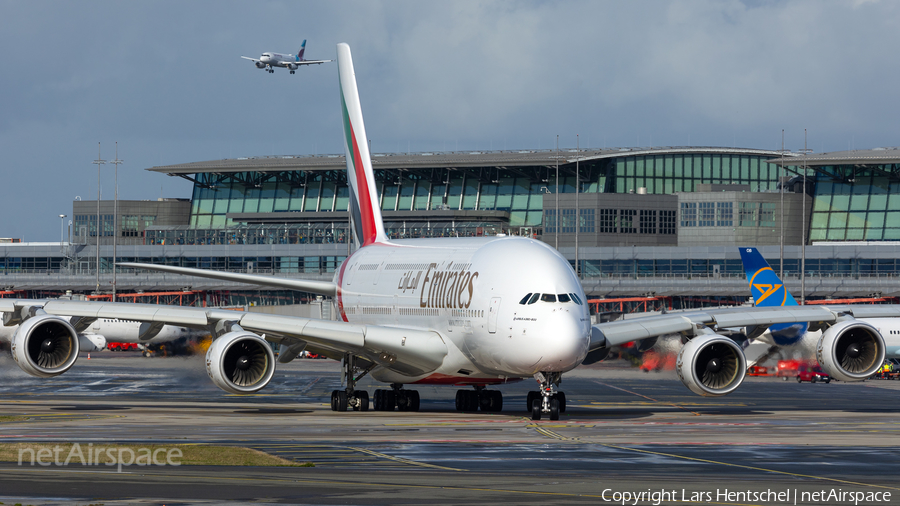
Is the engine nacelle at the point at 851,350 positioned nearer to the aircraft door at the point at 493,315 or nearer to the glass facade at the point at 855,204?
the aircraft door at the point at 493,315

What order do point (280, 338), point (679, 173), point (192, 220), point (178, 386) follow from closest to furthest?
1. point (280, 338)
2. point (178, 386)
3. point (679, 173)
4. point (192, 220)

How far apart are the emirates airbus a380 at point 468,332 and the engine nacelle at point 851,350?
0.13 feet

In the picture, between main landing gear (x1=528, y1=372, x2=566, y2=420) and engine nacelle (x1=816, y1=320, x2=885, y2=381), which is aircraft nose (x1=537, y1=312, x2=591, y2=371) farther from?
engine nacelle (x1=816, y1=320, x2=885, y2=381)

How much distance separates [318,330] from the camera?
32.4 meters

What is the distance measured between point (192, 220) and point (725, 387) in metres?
116

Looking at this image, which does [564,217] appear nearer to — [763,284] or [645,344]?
[763,284]

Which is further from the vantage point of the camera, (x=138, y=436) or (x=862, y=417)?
(x=862, y=417)

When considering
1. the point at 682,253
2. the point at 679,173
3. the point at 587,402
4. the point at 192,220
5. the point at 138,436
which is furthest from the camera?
the point at 192,220

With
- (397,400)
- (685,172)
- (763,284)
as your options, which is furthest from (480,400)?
(685,172)

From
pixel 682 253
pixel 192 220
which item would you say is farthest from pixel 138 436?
pixel 192 220

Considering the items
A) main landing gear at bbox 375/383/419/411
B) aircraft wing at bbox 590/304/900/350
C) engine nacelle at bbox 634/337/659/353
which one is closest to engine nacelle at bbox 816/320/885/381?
aircraft wing at bbox 590/304/900/350

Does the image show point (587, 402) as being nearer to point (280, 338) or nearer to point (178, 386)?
point (280, 338)

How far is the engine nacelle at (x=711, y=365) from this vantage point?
31.6m

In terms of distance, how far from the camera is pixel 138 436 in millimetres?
25078
